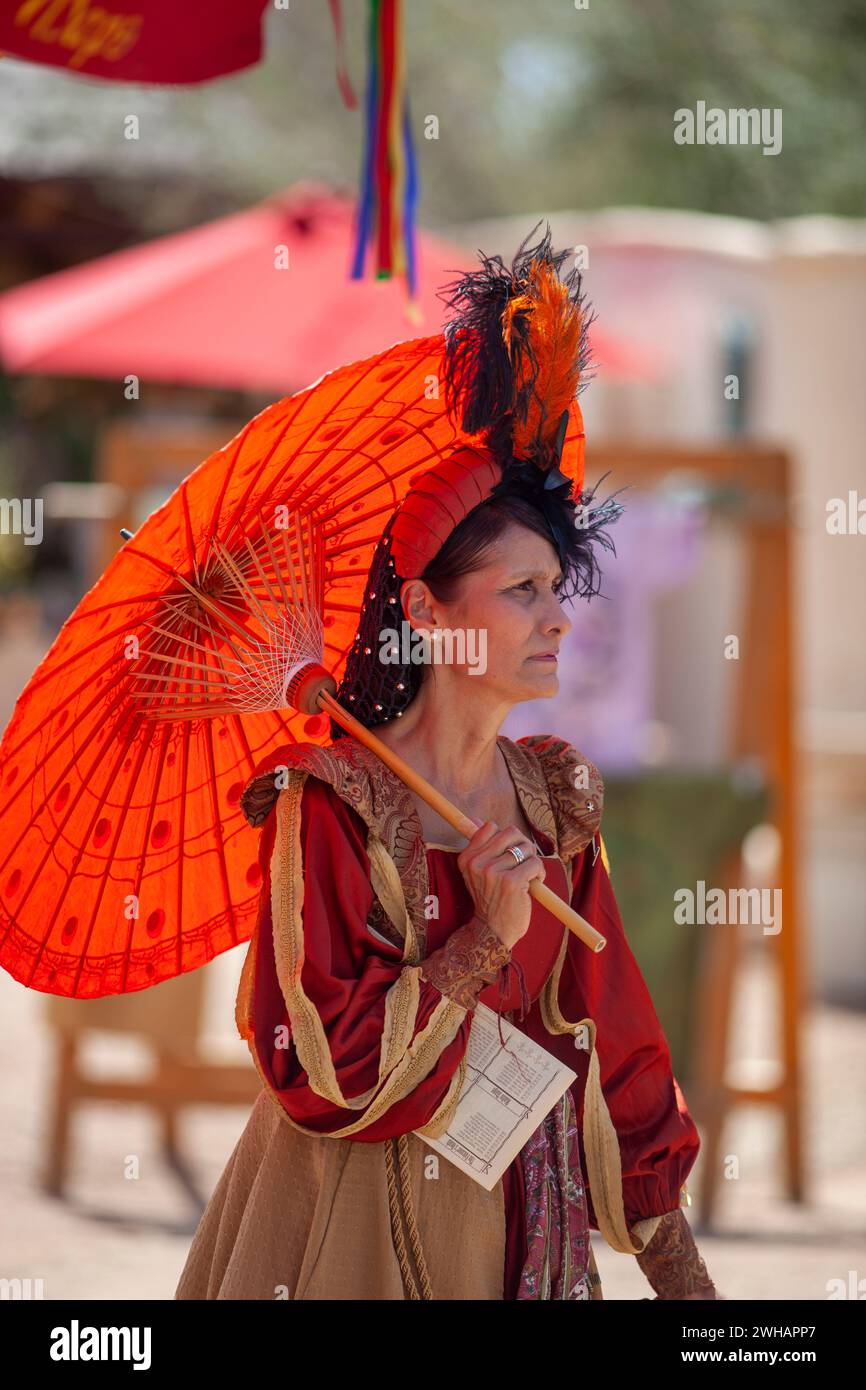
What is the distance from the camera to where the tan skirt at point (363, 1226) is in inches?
88.7

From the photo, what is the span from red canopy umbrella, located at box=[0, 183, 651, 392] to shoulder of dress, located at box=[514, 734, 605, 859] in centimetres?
418

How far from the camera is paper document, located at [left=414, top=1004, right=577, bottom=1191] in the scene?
2275 mm

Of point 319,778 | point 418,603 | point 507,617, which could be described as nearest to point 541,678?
point 507,617

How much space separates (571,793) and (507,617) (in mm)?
289

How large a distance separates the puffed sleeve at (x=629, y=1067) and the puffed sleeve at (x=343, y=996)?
0.85 feet

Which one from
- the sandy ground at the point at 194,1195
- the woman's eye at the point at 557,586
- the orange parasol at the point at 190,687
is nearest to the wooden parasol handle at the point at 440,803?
the orange parasol at the point at 190,687

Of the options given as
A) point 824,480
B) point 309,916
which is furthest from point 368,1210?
point 824,480

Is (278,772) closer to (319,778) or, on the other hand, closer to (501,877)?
(319,778)

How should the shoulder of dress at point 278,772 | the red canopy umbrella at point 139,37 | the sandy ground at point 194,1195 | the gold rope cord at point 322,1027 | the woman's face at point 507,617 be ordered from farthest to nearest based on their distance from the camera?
the sandy ground at point 194,1195
the red canopy umbrella at point 139,37
the woman's face at point 507,617
the shoulder of dress at point 278,772
the gold rope cord at point 322,1027

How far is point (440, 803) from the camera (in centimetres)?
230

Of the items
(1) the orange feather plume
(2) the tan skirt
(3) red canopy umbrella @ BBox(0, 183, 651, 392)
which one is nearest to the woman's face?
(1) the orange feather plume

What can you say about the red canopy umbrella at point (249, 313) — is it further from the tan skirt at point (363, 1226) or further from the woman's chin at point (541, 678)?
the tan skirt at point (363, 1226)

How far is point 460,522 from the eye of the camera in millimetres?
2363

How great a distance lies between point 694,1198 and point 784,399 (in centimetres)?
462
